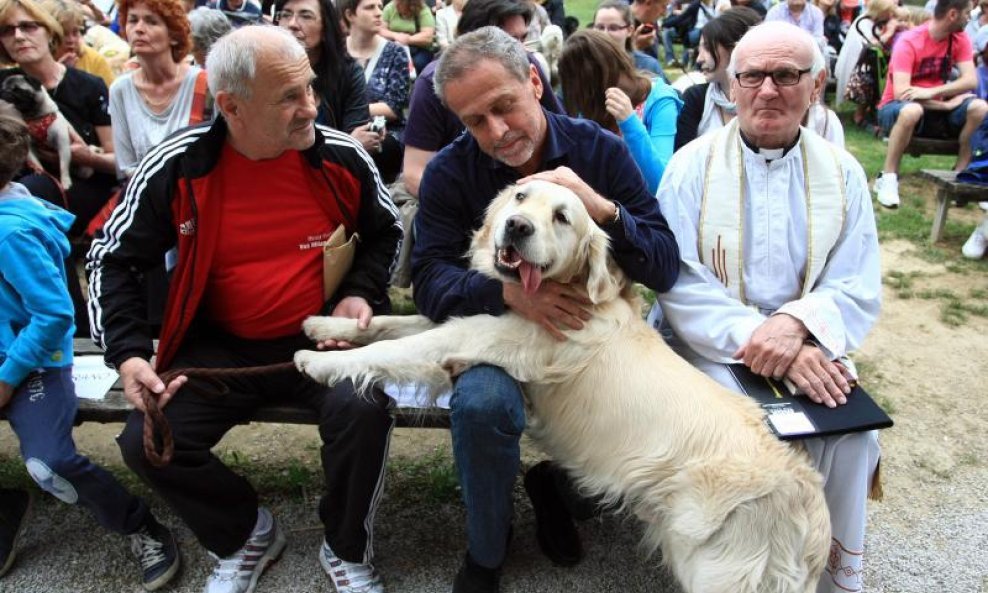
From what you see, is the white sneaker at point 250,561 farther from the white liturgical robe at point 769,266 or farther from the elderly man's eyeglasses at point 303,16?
the elderly man's eyeglasses at point 303,16

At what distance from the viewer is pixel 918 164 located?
8406mm

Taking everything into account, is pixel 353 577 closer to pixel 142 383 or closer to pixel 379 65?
pixel 142 383

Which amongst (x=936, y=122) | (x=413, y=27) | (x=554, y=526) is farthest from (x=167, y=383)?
(x=936, y=122)

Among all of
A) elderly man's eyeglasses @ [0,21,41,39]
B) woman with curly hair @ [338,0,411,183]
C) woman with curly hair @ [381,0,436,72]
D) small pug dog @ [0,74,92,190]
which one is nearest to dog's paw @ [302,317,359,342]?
woman with curly hair @ [338,0,411,183]

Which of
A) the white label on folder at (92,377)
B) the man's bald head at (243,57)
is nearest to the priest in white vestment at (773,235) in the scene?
the man's bald head at (243,57)

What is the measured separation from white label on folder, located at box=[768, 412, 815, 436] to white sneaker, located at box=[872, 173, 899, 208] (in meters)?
5.44

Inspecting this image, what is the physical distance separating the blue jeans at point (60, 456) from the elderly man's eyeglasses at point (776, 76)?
2719mm

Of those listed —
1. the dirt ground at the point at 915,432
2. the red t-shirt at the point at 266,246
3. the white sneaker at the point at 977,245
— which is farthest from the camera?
the white sneaker at the point at 977,245

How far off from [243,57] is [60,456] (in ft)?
5.05

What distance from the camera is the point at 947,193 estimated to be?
585 cm

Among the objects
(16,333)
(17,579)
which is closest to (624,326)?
(16,333)

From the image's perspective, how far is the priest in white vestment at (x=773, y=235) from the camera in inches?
97.4

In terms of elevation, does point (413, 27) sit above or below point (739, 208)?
below

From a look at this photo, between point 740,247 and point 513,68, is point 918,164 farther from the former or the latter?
point 513,68
